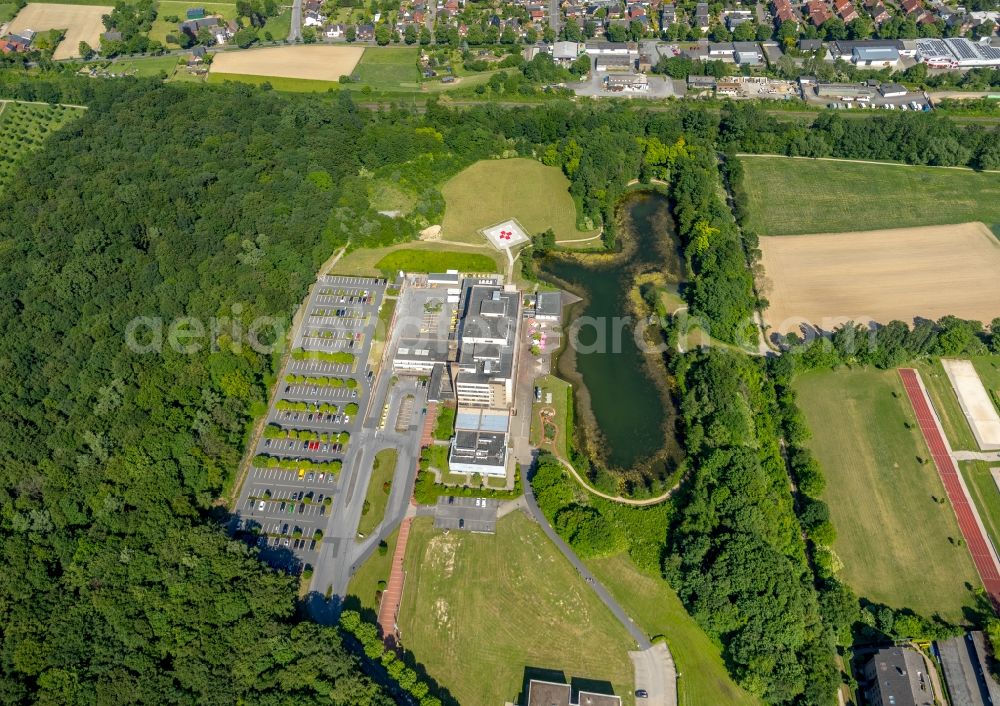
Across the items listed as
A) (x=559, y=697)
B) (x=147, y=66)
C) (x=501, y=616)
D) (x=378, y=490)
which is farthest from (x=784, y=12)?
(x=559, y=697)

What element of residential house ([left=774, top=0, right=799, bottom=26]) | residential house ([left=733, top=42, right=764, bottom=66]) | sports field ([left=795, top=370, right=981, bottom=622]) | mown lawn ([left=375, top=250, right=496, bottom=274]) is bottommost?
sports field ([left=795, top=370, right=981, bottom=622])

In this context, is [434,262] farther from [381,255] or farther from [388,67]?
[388,67]

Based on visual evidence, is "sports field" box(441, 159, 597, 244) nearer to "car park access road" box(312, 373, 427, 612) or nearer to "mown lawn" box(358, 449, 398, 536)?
"car park access road" box(312, 373, 427, 612)

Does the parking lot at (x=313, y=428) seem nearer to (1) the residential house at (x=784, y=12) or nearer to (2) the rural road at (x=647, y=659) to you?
(2) the rural road at (x=647, y=659)

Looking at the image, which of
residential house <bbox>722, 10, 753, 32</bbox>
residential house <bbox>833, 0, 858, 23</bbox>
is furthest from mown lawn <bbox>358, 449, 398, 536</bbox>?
residential house <bbox>833, 0, 858, 23</bbox>

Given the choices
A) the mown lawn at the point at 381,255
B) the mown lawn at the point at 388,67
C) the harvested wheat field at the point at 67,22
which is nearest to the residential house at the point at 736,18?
the mown lawn at the point at 388,67

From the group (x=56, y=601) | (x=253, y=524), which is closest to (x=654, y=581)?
(x=253, y=524)

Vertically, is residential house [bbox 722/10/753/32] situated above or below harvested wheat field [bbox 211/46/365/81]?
above
